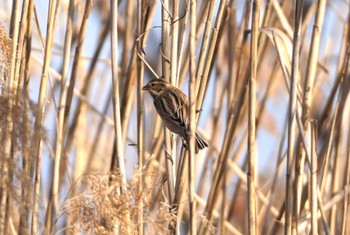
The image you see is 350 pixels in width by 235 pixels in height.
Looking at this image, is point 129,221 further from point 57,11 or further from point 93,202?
point 57,11

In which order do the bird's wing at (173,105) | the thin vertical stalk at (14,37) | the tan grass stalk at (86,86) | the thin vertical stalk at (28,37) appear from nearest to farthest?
the thin vertical stalk at (14,37)
the thin vertical stalk at (28,37)
the bird's wing at (173,105)
the tan grass stalk at (86,86)

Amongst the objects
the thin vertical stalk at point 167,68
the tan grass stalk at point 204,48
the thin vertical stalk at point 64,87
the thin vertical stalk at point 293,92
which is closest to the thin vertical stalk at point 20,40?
the thin vertical stalk at point 64,87

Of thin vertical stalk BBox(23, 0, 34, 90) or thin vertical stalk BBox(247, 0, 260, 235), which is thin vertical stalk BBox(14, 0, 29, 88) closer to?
thin vertical stalk BBox(23, 0, 34, 90)

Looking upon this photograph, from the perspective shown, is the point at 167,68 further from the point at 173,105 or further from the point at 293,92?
the point at 293,92

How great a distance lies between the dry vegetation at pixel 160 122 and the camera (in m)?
2.18

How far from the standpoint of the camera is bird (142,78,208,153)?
2.87 m

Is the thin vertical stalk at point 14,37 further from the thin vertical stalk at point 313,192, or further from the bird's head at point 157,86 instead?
the thin vertical stalk at point 313,192

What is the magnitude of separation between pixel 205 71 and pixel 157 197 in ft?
3.65

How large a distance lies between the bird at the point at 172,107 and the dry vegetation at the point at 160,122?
5cm

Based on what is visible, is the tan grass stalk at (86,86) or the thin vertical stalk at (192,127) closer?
the thin vertical stalk at (192,127)

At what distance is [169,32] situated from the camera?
9.33 feet

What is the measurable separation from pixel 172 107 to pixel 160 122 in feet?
1.73

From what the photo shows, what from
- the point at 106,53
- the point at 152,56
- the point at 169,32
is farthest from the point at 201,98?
the point at 106,53

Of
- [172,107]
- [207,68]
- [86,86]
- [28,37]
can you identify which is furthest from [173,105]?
[86,86]
